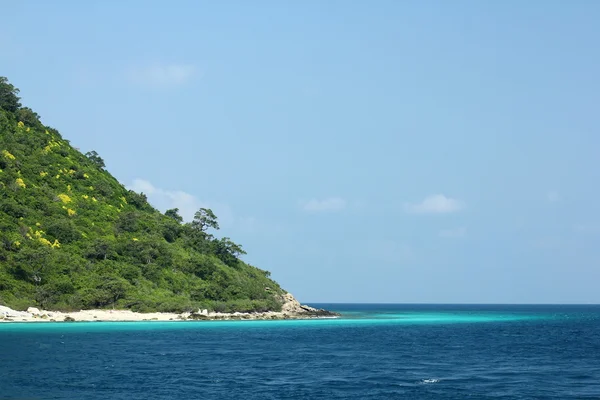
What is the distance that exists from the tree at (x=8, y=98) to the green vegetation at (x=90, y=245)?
0.78 ft

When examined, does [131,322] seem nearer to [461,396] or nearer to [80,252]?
[80,252]

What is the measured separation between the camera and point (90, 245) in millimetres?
133750

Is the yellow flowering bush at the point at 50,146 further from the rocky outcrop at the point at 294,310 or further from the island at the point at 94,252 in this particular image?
the rocky outcrop at the point at 294,310

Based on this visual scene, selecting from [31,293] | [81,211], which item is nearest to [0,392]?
[31,293]

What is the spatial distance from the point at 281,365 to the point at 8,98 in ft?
422

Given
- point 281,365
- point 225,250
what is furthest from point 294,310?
A: point 281,365

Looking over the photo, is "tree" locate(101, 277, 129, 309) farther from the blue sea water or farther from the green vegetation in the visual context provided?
the blue sea water

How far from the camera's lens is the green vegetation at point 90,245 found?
12081cm

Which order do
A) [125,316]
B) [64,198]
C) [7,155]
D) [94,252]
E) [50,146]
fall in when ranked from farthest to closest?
[50,146]
[64,198]
[7,155]
[94,252]
[125,316]

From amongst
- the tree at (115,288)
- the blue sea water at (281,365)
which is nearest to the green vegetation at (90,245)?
the tree at (115,288)

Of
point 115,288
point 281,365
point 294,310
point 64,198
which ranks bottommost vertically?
point 281,365

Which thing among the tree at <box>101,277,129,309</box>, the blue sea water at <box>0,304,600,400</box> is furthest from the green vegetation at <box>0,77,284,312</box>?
the blue sea water at <box>0,304,600,400</box>

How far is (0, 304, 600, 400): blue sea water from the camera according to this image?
49656mm

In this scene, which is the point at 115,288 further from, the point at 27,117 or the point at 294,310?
the point at 27,117
